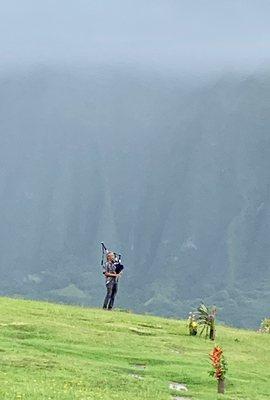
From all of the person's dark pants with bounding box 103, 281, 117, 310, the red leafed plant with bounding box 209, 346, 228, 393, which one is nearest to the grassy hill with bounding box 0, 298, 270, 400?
the red leafed plant with bounding box 209, 346, 228, 393

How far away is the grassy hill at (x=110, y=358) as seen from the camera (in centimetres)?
3011

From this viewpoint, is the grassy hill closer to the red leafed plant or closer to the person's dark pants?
the red leafed plant

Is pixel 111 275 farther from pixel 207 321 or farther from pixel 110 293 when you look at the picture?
pixel 207 321

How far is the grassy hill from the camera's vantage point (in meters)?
30.1

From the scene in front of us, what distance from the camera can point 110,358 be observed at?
127ft

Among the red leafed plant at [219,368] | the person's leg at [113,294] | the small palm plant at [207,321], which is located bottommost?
the red leafed plant at [219,368]

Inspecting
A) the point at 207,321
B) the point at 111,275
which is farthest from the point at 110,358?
the point at 111,275

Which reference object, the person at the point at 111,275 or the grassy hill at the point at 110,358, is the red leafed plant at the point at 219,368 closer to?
the grassy hill at the point at 110,358

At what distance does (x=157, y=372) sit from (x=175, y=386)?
2305 millimetres

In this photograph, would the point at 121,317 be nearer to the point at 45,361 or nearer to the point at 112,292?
the point at 112,292

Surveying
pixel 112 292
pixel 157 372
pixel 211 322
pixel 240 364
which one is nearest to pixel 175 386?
pixel 157 372

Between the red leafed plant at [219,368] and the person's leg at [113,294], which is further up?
the person's leg at [113,294]

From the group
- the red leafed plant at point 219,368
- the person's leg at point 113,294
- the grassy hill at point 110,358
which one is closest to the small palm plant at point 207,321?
the grassy hill at point 110,358

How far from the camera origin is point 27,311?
50.6 meters
